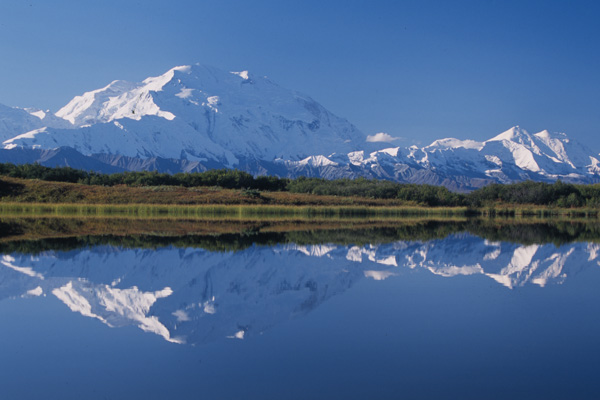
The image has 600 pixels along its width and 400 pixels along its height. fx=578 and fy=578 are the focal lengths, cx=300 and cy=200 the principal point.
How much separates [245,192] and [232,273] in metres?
44.2

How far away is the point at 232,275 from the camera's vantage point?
1382cm

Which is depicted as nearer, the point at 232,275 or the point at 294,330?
the point at 294,330

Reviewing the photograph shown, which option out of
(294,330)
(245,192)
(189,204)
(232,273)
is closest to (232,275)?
(232,273)

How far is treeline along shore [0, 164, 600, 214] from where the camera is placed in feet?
181

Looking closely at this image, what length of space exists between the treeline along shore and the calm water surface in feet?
133

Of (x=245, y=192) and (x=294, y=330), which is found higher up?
(x=245, y=192)

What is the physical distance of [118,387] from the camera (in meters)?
6.43

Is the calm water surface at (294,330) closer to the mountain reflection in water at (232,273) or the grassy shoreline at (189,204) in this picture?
the mountain reflection in water at (232,273)

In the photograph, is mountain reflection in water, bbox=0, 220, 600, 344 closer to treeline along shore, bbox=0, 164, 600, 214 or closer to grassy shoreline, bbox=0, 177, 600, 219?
grassy shoreline, bbox=0, 177, 600, 219

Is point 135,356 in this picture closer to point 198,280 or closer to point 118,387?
point 118,387

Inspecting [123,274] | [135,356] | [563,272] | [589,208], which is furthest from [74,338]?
[589,208]

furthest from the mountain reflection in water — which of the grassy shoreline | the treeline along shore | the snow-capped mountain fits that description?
the treeline along shore

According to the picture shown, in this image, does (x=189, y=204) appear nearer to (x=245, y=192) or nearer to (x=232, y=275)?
(x=245, y=192)

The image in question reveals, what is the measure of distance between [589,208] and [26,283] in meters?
68.0
